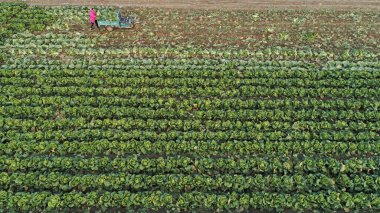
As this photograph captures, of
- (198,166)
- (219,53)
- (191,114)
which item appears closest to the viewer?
(198,166)

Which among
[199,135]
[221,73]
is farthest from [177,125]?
[221,73]

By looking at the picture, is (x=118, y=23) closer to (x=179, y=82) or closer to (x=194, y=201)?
(x=179, y=82)

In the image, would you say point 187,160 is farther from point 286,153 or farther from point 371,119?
point 371,119

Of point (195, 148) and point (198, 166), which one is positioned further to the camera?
point (195, 148)

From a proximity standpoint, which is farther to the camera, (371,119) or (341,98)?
(341,98)

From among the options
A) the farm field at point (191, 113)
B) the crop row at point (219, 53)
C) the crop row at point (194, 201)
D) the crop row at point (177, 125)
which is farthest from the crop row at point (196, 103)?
the crop row at point (194, 201)

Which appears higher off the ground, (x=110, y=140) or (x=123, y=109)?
(x=123, y=109)

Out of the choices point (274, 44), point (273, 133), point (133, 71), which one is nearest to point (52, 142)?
point (133, 71)
